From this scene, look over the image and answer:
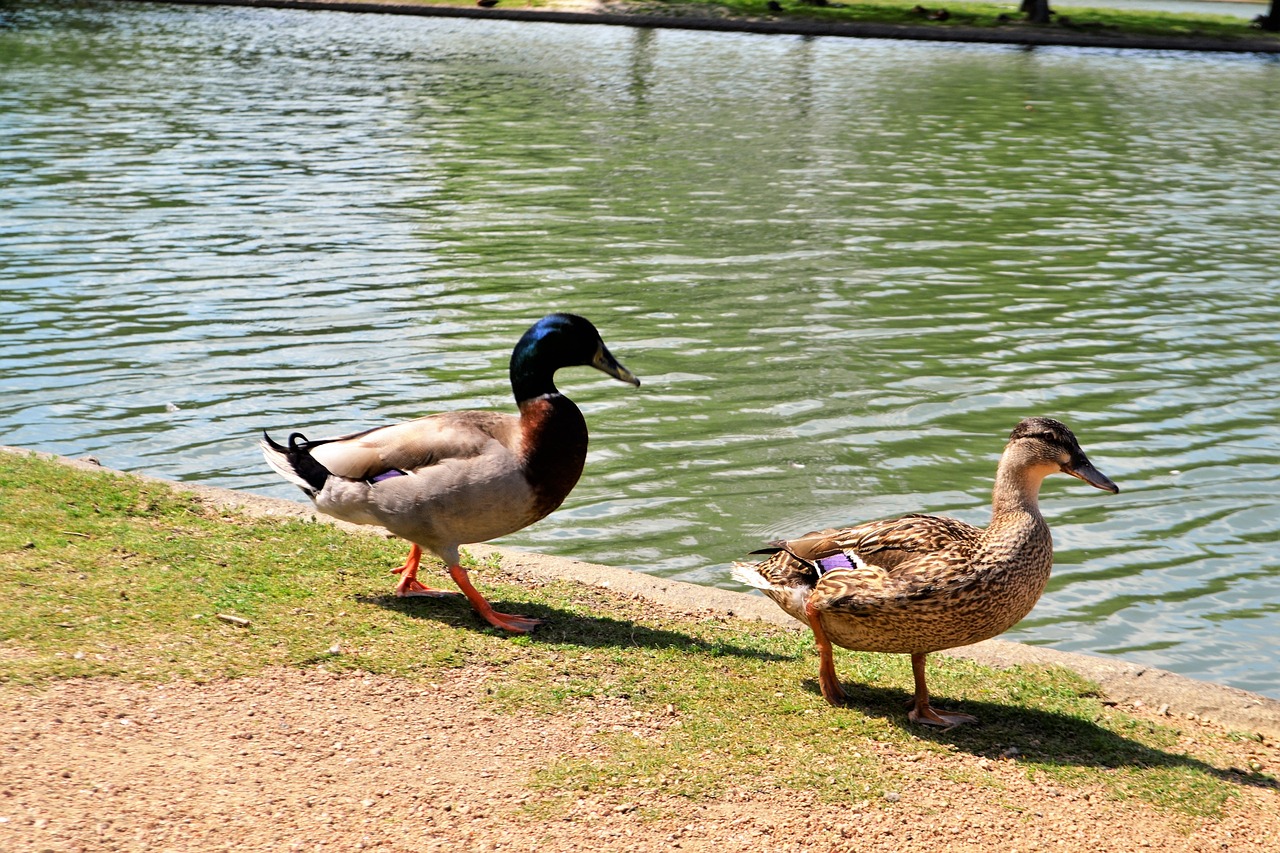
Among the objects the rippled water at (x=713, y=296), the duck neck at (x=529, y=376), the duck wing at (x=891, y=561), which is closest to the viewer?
the duck wing at (x=891, y=561)

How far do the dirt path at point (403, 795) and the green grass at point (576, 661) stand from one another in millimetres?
107

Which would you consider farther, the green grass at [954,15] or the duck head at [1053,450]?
the green grass at [954,15]

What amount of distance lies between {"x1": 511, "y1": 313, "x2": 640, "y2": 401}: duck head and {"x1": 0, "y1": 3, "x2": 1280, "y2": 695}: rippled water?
1948 millimetres

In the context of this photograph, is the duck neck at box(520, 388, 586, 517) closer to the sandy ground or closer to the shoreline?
the sandy ground

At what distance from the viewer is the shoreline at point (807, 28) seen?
37.6 meters

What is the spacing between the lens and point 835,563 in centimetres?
533

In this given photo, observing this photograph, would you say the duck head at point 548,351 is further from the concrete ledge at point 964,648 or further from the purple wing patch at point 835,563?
the purple wing patch at point 835,563

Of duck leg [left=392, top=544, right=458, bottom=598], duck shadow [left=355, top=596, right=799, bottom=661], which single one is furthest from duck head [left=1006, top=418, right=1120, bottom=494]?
duck leg [left=392, top=544, right=458, bottom=598]

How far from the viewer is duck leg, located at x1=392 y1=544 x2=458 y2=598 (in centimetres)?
625

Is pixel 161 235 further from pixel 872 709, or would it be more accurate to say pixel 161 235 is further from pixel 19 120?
pixel 872 709

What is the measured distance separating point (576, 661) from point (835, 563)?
116cm

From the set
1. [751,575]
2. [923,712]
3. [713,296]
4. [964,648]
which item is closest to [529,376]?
[751,575]

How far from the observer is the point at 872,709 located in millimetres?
5453

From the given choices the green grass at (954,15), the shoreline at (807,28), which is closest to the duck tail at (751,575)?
the shoreline at (807,28)
